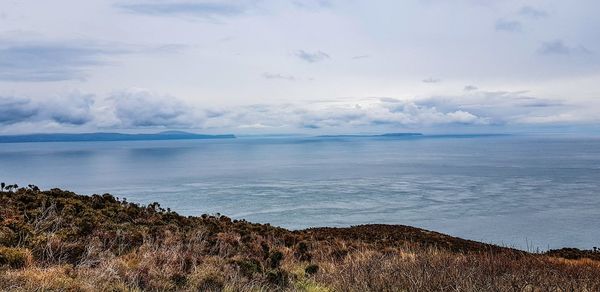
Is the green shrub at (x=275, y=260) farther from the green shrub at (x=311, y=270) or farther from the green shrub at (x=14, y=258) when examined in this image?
the green shrub at (x=14, y=258)

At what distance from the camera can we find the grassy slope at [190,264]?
23.5 feet

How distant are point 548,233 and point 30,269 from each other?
34.5 meters

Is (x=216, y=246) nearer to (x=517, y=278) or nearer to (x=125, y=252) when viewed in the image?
(x=125, y=252)

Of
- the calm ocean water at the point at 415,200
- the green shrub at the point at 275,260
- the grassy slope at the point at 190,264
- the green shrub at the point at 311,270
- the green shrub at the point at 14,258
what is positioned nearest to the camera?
the grassy slope at the point at 190,264

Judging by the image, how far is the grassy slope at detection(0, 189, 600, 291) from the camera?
7156 millimetres

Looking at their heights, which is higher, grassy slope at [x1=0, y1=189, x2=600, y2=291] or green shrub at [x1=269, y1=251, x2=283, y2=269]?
grassy slope at [x1=0, y1=189, x2=600, y2=291]

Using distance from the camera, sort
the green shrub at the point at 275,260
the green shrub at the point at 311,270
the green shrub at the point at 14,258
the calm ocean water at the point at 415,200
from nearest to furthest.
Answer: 1. the green shrub at the point at 14,258
2. the green shrub at the point at 311,270
3. the green shrub at the point at 275,260
4. the calm ocean water at the point at 415,200

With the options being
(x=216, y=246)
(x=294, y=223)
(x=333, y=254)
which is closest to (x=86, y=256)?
(x=216, y=246)

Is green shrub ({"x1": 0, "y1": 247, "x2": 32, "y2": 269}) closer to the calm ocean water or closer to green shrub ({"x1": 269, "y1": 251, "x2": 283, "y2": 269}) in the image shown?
green shrub ({"x1": 269, "y1": 251, "x2": 283, "y2": 269})

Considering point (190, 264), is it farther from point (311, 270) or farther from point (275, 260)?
point (311, 270)

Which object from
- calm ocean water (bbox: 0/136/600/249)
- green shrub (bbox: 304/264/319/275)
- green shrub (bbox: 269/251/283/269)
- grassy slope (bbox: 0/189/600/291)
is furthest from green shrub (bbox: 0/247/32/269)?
calm ocean water (bbox: 0/136/600/249)

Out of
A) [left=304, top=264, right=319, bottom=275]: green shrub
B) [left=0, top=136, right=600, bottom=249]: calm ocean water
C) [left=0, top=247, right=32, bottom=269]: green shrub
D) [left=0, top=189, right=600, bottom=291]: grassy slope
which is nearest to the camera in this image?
[left=0, top=189, right=600, bottom=291]: grassy slope

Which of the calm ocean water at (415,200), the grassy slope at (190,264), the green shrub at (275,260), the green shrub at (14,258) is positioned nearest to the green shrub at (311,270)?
the grassy slope at (190,264)

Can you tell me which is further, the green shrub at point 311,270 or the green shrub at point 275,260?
the green shrub at point 275,260
